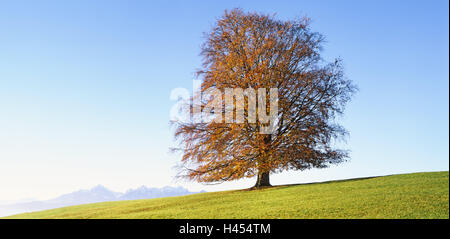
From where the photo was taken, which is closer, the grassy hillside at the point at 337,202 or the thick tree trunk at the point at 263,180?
the grassy hillside at the point at 337,202

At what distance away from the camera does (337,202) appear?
14656 millimetres

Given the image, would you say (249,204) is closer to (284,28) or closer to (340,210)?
(340,210)

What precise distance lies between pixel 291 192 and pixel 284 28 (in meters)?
9.11

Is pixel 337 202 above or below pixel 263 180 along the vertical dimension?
below

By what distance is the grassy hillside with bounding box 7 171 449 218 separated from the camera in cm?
1312

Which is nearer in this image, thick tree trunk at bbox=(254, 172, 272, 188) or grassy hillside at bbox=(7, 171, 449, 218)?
grassy hillside at bbox=(7, 171, 449, 218)

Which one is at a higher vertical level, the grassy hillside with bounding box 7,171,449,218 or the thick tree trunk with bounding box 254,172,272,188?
the thick tree trunk with bounding box 254,172,272,188

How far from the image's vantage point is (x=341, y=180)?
2191cm

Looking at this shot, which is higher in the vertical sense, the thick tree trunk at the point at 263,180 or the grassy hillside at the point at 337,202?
the thick tree trunk at the point at 263,180

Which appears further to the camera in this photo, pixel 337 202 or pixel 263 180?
pixel 263 180

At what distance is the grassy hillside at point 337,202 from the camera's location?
13.1m
